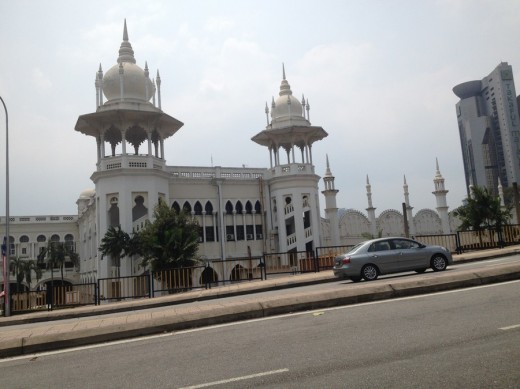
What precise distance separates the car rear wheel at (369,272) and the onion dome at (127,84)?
20.7m

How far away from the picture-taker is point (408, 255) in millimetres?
15133

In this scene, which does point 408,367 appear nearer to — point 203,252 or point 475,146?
point 203,252

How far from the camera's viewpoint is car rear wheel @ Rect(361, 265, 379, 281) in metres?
15.0

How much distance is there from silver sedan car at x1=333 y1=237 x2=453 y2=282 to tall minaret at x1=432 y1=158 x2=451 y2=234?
25.3m

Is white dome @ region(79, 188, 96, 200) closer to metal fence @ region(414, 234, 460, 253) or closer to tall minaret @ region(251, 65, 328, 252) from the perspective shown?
tall minaret @ region(251, 65, 328, 252)

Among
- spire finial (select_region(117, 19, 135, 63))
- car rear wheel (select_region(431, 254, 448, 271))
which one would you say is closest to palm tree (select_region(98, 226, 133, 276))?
spire finial (select_region(117, 19, 135, 63))

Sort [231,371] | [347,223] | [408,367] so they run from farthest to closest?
[347,223] < [231,371] < [408,367]

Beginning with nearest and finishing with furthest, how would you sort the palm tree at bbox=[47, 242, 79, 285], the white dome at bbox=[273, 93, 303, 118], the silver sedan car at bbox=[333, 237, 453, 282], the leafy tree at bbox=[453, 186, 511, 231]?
the silver sedan car at bbox=[333, 237, 453, 282] → the leafy tree at bbox=[453, 186, 511, 231] → the white dome at bbox=[273, 93, 303, 118] → the palm tree at bbox=[47, 242, 79, 285]

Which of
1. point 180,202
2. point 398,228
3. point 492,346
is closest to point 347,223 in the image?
point 398,228

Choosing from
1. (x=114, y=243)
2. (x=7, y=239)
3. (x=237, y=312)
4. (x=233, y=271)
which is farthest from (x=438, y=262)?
(x=114, y=243)

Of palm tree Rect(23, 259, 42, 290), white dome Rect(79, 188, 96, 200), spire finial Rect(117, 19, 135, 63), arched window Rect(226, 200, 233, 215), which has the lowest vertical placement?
palm tree Rect(23, 259, 42, 290)

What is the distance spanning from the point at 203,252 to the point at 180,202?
149 inches

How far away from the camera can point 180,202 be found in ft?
109

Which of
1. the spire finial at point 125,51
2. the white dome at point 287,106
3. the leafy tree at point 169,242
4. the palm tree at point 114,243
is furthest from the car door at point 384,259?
the spire finial at point 125,51
